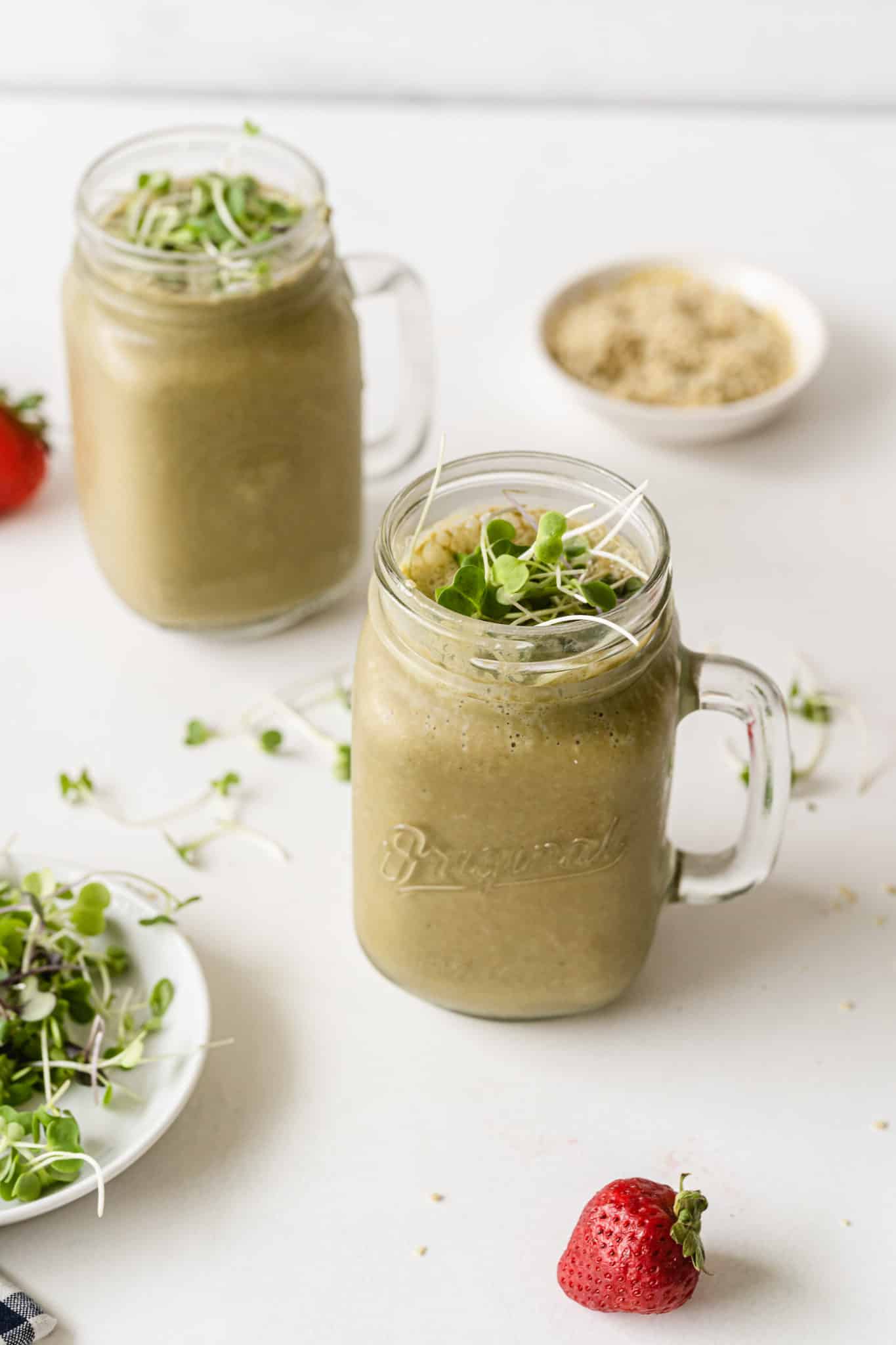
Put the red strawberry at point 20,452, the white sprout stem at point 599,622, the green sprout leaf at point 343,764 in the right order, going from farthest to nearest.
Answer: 1. the red strawberry at point 20,452
2. the green sprout leaf at point 343,764
3. the white sprout stem at point 599,622

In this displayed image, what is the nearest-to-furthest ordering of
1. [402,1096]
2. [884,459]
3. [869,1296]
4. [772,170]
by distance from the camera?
[869,1296], [402,1096], [884,459], [772,170]

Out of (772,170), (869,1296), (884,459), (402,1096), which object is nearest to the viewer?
(869,1296)

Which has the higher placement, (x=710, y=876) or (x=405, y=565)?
(x=405, y=565)

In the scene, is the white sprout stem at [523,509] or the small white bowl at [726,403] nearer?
the white sprout stem at [523,509]

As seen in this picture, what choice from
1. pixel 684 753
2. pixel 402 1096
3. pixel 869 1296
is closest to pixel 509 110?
pixel 684 753

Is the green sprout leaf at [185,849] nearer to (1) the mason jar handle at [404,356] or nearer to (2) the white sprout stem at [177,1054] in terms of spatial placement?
(2) the white sprout stem at [177,1054]

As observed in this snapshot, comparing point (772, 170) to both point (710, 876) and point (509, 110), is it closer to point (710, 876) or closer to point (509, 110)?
point (509, 110)

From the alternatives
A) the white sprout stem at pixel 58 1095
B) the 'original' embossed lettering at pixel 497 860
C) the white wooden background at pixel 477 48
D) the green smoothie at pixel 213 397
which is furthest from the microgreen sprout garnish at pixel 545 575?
the white wooden background at pixel 477 48

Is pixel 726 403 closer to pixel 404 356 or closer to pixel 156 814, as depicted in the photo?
pixel 404 356
